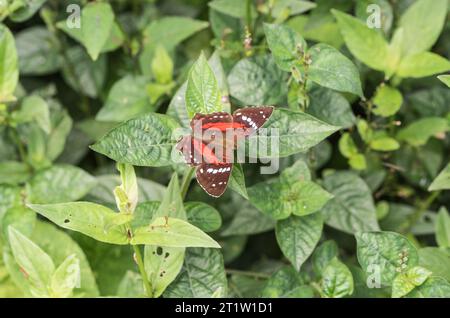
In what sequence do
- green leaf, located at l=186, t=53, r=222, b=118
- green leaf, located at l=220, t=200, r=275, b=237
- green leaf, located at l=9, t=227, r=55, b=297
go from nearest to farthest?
green leaf, located at l=186, t=53, r=222, b=118
green leaf, located at l=9, t=227, r=55, b=297
green leaf, located at l=220, t=200, r=275, b=237

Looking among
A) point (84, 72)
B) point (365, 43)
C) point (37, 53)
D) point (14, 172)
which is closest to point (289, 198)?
point (365, 43)

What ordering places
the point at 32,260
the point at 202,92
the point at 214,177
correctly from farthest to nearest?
the point at 32,260
the point at 202,92
the point at 214,177

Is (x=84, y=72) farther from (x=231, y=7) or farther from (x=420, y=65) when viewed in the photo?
(x=420, y=65)

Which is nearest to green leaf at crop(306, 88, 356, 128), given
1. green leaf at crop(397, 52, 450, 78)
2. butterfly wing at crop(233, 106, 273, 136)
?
green leaf at crop(397, 52, 450, 78)

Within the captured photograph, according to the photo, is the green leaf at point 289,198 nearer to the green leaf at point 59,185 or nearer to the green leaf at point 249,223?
the green leaf at point 249,223

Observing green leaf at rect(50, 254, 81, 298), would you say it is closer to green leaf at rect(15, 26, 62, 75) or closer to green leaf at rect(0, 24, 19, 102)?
green leaf at rect(0, 24, 19, 102)
